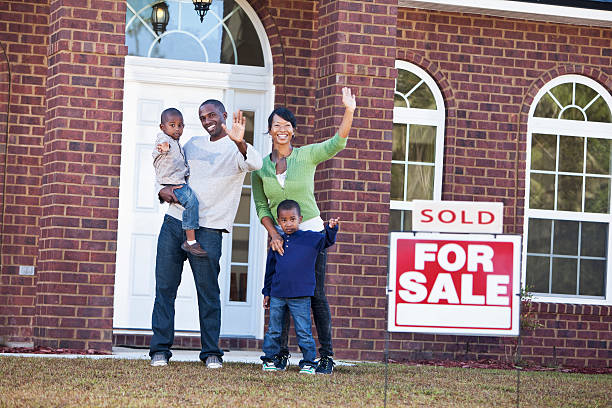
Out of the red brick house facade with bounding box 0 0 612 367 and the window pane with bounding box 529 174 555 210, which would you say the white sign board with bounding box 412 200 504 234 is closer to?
the red brick house facade with bounding box 0 0 612 367

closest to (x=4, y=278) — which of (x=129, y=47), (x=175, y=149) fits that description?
(x=129, y=47)

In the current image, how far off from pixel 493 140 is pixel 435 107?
723 mm

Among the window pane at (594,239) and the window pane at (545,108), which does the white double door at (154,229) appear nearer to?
the window pane at (545,108)

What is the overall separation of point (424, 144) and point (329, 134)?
6.64 ft

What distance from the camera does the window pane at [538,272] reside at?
1209 centimetres

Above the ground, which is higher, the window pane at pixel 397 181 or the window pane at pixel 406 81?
the window pane at pixel 406 81

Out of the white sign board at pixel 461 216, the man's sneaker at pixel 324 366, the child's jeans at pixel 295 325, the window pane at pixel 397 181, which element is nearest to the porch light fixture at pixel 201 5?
the window pane at pixel 397 181

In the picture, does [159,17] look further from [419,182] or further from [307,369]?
[307,369]

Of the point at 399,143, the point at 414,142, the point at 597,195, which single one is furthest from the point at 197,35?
the point at 597,195

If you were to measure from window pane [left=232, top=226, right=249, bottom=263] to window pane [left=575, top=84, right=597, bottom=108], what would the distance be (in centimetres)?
401

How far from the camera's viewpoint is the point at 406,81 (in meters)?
11.8

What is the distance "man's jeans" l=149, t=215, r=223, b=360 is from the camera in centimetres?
804

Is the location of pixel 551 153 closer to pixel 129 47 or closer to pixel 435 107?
pixel 435 107

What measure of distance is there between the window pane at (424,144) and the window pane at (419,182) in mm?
97
